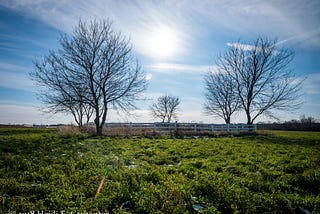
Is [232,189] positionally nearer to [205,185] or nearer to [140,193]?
[205,185]

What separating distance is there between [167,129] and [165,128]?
0.76 feet

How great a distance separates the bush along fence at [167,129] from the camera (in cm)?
1776

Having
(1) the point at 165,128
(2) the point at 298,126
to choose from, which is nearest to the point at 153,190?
(1) the point at 165,128

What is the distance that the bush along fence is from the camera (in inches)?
699

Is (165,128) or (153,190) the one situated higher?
(165,128)

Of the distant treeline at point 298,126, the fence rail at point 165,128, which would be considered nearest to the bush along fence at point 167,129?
the fence rail at point 165,128

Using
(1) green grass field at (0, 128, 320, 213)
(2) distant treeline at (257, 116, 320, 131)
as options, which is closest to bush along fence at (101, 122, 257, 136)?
(1) green grass field at (0, 128, 320, 213)

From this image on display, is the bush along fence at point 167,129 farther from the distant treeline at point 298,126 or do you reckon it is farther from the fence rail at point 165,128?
the distant treeline at point 298,126

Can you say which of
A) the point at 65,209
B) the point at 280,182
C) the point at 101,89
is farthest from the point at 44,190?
the point at 101,89

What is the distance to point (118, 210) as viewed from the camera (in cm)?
302

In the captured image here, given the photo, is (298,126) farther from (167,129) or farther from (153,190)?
(153,190)

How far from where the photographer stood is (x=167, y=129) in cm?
1873

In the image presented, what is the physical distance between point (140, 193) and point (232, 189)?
196 cm

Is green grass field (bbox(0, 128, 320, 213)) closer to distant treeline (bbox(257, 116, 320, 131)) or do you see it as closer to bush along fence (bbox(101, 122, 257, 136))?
bush along fence (bbox(101, 122, 257, 136))
